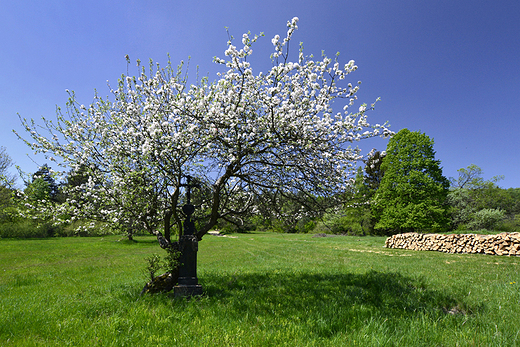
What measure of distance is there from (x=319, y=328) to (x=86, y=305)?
14.9 feet

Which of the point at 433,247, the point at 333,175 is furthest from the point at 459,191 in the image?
the point at 333,175

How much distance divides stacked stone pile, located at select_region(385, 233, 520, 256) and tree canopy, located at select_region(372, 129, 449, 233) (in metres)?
6.48

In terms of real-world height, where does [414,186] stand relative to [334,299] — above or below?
above

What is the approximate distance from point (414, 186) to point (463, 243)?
11.9 meters

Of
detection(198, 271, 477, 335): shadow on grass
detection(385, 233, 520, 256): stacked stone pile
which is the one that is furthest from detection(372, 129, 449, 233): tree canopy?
detection(198, 271, 477, 335): shadow on grass

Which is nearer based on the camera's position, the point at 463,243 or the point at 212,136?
the point at 212,136

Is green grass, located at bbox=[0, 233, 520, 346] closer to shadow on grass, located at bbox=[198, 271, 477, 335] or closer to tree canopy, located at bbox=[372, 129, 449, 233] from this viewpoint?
shadow on grass, located at bbox=[198, 271, 477, 335]

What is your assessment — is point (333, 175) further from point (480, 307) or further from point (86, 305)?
point (86, 305)

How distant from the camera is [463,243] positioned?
14.3 meters

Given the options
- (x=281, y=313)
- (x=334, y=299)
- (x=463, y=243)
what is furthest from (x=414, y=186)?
(x=281, y=313)

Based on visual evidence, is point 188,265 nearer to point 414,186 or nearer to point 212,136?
point 212,136

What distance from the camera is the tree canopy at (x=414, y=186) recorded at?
24.3m

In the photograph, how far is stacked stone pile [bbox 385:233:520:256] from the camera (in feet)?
41.2

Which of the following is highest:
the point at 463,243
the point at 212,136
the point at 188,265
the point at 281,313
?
the point at 212,136
